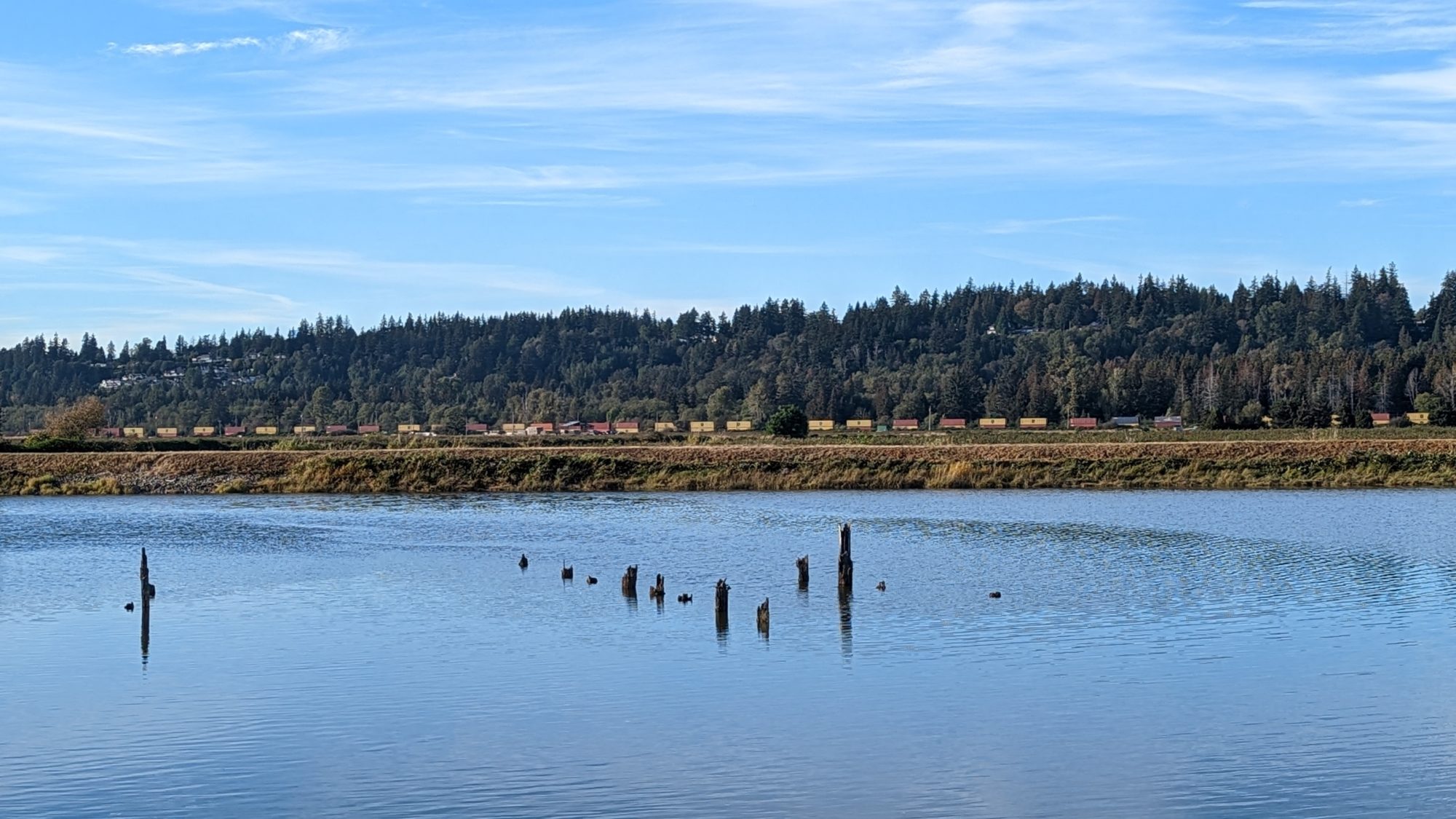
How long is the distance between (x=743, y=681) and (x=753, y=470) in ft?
170

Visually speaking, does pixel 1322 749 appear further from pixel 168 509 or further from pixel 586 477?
pixel 586 477

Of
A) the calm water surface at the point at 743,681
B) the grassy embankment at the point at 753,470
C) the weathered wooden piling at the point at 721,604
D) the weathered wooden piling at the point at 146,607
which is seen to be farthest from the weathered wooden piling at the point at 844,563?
the grassy embankment at the point at 753,470

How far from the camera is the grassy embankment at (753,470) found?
7212 cm

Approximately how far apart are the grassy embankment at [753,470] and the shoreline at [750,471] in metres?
0.07

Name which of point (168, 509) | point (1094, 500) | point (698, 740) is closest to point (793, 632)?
point (698, 740)

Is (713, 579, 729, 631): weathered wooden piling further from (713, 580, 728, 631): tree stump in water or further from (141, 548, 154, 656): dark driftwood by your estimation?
(141, 548, 154, 656): dark driftwood

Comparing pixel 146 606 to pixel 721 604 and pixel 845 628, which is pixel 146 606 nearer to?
pixel 721 604

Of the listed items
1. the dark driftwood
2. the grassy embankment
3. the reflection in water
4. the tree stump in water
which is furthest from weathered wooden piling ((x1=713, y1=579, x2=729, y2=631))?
the grassy embankment

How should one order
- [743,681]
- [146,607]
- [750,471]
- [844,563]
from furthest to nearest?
[750,471]
[844,563]
[146,607]
[743,681]

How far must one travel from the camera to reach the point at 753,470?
7594 centimetres

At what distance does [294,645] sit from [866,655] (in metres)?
9.95

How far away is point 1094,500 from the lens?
62.5 m

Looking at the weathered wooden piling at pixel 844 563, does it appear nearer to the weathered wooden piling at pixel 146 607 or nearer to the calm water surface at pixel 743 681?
the calm water surface at pixel 743 681

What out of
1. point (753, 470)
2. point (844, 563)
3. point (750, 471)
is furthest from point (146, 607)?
point (753, 470)
